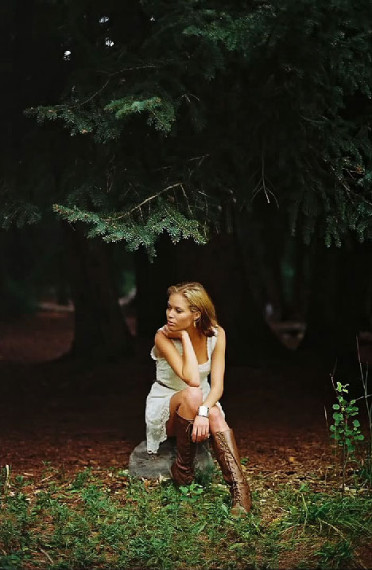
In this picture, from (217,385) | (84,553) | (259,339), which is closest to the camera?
(84,553)

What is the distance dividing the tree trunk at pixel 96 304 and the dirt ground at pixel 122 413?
35cm

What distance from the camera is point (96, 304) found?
12664 mm

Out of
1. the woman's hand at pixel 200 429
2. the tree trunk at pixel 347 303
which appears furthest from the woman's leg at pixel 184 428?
the tree trunk at pixel 347 303

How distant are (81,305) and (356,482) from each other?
7281mm

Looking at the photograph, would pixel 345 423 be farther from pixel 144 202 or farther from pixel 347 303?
pixel 347 303

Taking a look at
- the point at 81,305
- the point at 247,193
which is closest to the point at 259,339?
the point at 81,305

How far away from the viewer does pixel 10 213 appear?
274 inches

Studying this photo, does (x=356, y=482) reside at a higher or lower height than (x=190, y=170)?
lower

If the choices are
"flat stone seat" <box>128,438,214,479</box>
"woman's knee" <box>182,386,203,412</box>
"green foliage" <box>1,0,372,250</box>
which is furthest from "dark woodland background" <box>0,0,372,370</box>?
"flat stone seat" <box>128,438,214,479</box>

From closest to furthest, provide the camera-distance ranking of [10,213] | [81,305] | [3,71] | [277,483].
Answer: [277,483] → [10,213] → [3,71] → [81,305]

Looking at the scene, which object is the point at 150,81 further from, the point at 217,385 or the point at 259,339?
the point at 259,339

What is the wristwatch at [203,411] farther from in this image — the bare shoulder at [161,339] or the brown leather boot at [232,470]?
the bare shoulder at [161,339]

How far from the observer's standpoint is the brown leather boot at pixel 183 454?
19.6 feet

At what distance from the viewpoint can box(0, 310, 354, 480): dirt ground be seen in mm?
7375
